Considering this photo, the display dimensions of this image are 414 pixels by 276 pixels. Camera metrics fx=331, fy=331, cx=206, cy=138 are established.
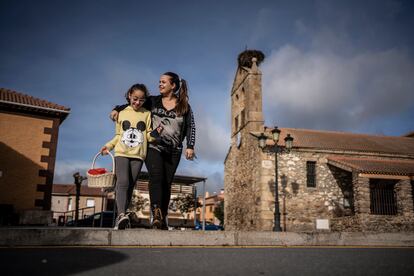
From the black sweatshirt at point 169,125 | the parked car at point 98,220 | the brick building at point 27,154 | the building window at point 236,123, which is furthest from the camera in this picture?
the building window at point 236,123

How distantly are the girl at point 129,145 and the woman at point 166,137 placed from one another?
0.14 metres

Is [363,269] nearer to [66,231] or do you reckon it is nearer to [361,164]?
[66,231]

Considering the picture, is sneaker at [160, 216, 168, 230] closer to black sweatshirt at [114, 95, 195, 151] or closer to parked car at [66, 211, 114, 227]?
black sweatshirt at [114, 95, 195, 151]

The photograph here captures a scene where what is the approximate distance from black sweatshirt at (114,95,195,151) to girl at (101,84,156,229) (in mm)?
136

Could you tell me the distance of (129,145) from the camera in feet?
14.7

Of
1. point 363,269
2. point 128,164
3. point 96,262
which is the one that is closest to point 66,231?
point 128,164

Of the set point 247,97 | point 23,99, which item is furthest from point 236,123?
point 23,99

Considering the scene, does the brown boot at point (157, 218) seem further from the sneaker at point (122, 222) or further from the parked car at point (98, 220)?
the parked car at point (98, 220)

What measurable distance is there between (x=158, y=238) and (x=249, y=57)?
22205 millimetres

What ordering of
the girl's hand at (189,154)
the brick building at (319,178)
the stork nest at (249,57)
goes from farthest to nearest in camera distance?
the stork nest at (249,57), the brick building at (319,178), the girl's hand at (189,154)

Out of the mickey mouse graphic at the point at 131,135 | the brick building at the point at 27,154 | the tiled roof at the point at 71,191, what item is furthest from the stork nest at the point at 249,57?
the tiled roof at the point at 71,191

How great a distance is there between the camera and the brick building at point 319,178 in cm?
1692

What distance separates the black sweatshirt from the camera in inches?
187

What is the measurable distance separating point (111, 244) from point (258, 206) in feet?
53.1
